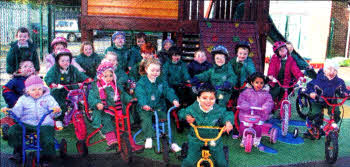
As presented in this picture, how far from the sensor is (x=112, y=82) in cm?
579

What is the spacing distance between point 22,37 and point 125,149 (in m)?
4.14

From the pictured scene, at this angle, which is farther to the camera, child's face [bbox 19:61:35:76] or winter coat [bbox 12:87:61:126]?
child's face [bbox 19:61:35:76]

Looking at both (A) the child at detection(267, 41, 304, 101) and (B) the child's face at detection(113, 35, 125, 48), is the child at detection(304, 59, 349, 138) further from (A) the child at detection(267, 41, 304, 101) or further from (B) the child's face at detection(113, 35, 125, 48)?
(B) the child's face at detection(113, 35, 125, 48)

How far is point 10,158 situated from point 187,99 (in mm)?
3770

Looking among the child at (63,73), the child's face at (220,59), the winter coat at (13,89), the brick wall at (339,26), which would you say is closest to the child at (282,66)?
the child's face at (220,59)

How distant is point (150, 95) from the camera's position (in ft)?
19.0

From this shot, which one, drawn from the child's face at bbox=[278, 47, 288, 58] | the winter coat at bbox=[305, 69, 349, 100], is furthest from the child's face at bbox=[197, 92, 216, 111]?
the child's face at bbox=[278, 47, 288, 58]

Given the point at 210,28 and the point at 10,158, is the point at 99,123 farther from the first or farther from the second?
the point at 210,28

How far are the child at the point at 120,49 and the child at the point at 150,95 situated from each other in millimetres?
2241

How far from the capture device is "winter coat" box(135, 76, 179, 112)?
5676 mm

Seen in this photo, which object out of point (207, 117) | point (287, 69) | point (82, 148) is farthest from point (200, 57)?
point (82, 148)

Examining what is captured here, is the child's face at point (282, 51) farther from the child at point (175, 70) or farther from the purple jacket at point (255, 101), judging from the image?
the child at point (175, 70)

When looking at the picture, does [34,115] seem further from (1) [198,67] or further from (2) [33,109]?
(1) [198,67]

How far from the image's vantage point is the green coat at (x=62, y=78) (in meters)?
6.45
